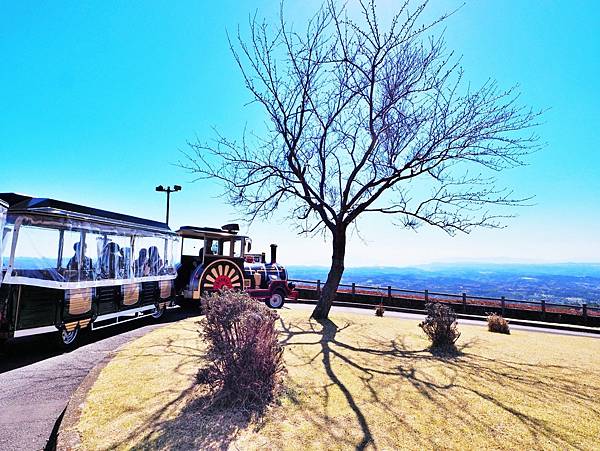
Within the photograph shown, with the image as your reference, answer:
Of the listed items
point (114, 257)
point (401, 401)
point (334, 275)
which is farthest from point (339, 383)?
point (114, 257)

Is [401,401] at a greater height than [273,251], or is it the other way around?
[273,251]

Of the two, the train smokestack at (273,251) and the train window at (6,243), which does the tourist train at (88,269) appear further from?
the train smokestack at (273,251)

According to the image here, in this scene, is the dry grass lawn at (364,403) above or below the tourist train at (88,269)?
below

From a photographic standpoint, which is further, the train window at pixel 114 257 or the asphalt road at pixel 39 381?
the train window at pixel 114 257

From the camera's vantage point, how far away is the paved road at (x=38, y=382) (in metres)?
3.77

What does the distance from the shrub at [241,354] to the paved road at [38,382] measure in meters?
1.82

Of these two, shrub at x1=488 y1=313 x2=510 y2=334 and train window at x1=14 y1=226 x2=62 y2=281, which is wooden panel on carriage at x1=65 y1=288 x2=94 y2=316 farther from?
shrub at x1=488 y1=313 x2=510 y2=334

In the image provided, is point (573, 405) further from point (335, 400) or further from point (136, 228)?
point (136, 228)

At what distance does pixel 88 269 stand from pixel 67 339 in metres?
1.50

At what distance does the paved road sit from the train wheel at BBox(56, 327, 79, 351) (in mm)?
194

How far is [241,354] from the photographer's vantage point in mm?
4078

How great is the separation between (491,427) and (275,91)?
9983 millimetres

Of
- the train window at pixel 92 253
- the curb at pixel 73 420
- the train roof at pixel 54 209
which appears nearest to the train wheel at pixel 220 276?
the train roof at pixel 54 209

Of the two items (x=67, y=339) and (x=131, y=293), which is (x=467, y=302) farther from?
(x=67, y=339)
